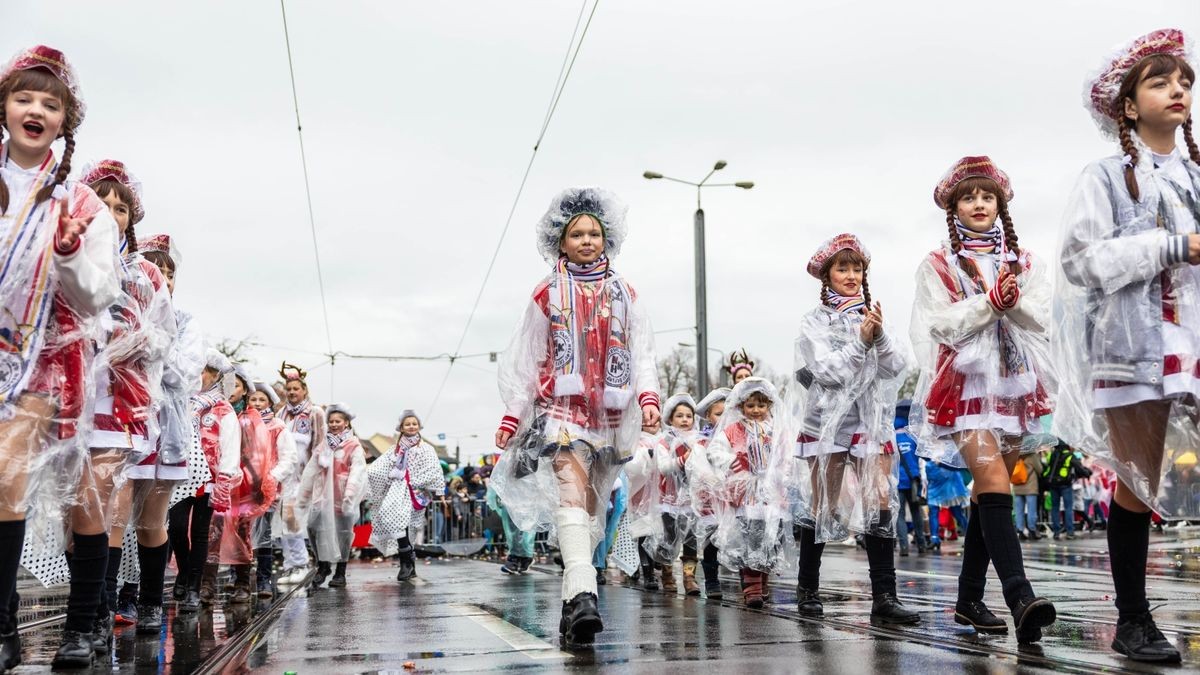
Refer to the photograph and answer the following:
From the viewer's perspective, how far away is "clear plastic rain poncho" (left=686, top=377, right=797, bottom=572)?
7.77m

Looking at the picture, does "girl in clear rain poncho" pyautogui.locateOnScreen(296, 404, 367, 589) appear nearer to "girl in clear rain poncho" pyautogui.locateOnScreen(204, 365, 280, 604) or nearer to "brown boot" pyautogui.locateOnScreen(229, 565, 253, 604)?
"girl in clear rain poncho" pyautogui.locateOnScreen(204, 365, 280, 604)

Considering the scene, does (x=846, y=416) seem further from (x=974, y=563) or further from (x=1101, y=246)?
(x=1101, y=246)

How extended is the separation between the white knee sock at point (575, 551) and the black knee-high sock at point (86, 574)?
181 centimetres

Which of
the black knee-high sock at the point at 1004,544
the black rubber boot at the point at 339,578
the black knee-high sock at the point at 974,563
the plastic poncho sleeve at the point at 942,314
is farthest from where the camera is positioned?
the black rubber boot at the point at 339,578

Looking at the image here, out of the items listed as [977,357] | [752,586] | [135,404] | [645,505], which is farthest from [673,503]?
[135,404]

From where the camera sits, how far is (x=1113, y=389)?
3795 mm

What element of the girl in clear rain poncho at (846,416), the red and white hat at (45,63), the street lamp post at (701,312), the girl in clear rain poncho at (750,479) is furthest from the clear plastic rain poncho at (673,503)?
the street lamp post at (701,312)

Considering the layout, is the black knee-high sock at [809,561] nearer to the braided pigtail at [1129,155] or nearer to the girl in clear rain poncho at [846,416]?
the girl in clear rain poncho at [846,416]

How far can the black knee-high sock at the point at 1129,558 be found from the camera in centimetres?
383

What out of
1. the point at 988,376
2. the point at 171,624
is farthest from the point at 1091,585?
the point at 171,624

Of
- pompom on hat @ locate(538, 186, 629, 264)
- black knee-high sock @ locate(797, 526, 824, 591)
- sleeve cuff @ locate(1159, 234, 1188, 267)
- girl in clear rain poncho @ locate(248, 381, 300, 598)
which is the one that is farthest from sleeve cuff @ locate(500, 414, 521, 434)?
girl in clear rain poncho @ locate(248, 381, 300, 598)

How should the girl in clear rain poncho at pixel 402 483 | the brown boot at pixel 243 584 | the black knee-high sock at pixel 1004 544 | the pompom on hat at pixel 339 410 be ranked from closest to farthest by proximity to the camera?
the black knee-high sock at pixel 1004 544
the brown boot at pixel 243 584
the pompom on hat at pixel 339 410
the girl in clear rain poncho at pixel 402 483

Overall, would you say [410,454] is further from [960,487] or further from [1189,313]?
[1189,313]

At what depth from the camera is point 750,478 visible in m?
8.25
